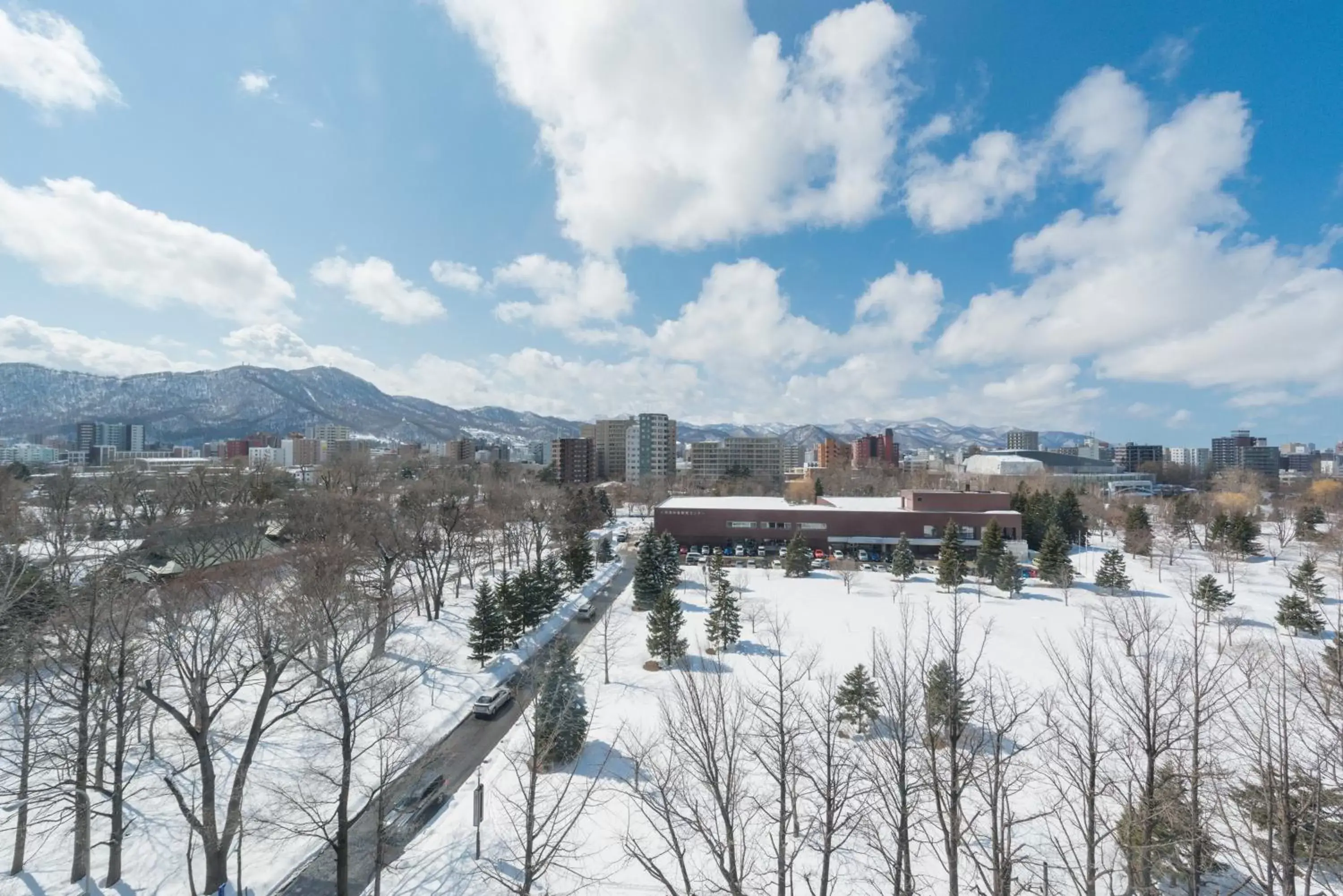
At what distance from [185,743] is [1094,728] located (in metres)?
19.0

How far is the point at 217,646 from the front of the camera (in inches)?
372

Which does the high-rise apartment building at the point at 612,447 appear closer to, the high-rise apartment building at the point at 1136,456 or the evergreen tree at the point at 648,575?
the evergreen tree at the point at 648,575

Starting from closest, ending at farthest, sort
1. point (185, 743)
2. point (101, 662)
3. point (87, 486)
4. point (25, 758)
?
point (25, 758), point (101, 662), point (185, 743), point (87, 486)

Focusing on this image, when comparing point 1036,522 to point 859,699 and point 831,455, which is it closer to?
point 859,699

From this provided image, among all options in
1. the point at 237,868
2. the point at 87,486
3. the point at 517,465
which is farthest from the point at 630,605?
the point at 517,465

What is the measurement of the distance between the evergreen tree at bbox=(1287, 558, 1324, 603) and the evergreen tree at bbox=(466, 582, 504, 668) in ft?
111

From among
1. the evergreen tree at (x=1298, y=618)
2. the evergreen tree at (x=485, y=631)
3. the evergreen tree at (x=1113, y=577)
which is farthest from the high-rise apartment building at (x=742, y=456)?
the evergreen tree at (x=485, y=631)

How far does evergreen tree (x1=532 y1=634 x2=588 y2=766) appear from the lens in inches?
482

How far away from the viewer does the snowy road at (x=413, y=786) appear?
9.62m

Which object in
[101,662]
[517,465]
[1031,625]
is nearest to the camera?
[101,662]

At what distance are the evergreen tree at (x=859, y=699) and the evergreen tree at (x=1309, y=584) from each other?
24.6 meters

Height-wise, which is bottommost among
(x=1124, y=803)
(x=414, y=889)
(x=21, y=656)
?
(x=414, y=889)

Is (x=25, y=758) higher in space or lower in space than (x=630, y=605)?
higher

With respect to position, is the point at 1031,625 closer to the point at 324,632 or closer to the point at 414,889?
the point at 414,889
